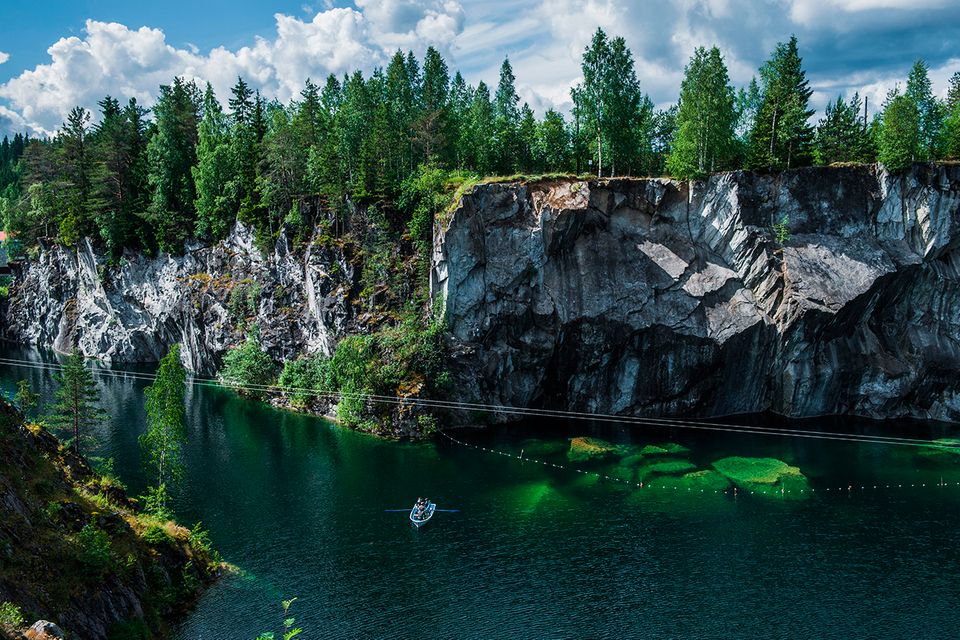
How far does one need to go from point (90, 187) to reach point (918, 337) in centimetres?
9208

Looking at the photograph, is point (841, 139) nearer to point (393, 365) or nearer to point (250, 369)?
point (393, 365)

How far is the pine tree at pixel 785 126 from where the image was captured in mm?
53562

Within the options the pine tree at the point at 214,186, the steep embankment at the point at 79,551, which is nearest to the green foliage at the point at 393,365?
the steep embankment at the point at 79,551

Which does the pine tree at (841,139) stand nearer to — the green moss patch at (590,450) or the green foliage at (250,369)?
the green moss patch at (590,450)

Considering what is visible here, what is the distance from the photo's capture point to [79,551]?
22.2 meters

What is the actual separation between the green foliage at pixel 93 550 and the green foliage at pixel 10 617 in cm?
467

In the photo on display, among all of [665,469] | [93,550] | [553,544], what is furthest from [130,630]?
[665,469]

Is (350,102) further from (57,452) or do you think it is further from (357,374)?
(57,452)

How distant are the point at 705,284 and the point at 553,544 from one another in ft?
90.9

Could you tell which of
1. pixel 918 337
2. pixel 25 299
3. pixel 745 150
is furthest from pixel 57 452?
pixel 25 299

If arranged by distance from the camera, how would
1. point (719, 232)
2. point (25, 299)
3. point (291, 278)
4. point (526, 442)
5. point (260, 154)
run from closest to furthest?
point (526, 442)
point (719, 232)
point (291, 278)
point (260, 154)
point (25, 299)

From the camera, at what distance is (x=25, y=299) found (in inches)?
3607

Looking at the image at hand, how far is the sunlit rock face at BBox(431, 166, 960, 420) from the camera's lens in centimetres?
5222

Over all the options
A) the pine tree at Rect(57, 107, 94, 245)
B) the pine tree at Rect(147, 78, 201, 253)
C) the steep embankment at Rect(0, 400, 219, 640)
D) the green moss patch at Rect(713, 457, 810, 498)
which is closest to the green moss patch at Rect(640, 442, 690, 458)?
the green moss patch at Rect(713, 457, 810, 498)
